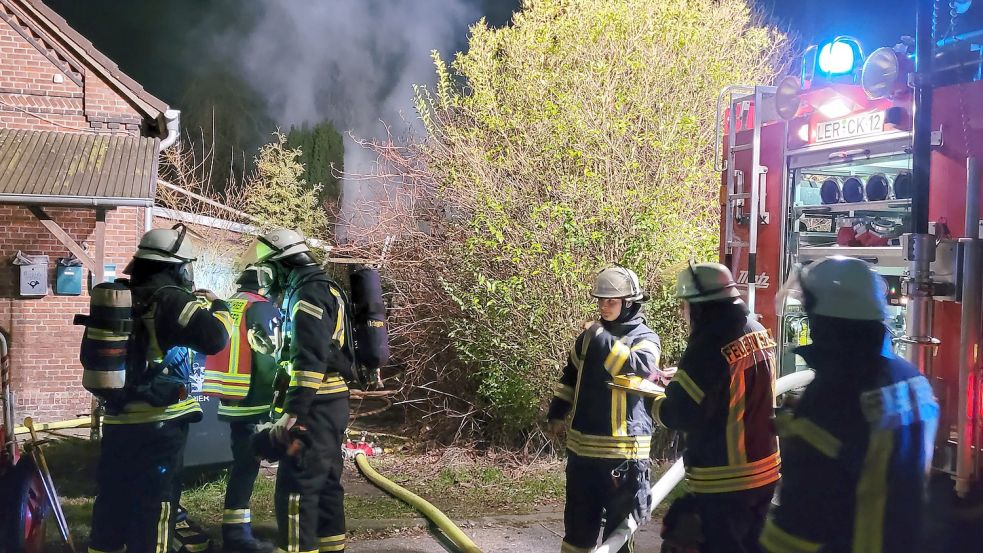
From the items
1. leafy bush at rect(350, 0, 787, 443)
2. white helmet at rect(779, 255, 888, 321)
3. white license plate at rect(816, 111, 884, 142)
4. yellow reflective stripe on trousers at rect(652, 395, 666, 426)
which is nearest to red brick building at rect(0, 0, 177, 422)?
leafy bush at rect(350, 0, 787, 443)

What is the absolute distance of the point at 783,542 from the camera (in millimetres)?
2340

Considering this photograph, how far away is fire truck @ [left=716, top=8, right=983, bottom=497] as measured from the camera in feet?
11.7

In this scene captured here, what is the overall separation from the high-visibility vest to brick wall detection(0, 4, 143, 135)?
20.4ft

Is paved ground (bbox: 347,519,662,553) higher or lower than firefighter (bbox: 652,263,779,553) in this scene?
lower

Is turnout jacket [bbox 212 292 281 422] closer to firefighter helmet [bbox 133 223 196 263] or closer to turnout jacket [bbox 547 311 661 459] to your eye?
firefighter helmet [bbox 133 223 196 263]

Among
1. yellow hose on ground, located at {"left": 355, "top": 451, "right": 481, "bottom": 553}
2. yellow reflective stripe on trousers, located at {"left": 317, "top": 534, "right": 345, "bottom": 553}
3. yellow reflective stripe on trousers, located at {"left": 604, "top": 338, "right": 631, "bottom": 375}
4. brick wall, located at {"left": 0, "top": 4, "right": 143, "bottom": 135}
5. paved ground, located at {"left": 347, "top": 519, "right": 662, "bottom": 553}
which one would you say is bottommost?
paved ground, located at {"left": 347, "top": 519, "right": 662, "bottom": 553}

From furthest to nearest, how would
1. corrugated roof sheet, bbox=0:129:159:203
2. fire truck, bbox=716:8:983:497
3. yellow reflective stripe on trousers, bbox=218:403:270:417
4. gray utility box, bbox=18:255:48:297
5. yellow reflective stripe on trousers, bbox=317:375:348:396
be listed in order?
1. gray utility box, bbox=18:255:48:297
2. corrugated roof sheet, bbox=0:129:159:203
3. yellow reflective stripe on trousers, bbox=218:403:270:417
4. yellow reflective stripe on trousers, bbox=317:375:348:396
5. fire truck, bbox=716:8:983:497

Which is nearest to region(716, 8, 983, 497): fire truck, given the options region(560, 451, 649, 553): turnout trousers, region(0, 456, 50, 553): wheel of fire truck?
region(560, 451, 649, 553): turnout trousers

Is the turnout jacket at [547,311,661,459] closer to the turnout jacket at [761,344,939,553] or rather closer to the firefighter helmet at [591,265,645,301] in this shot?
the firefighter helmet at [591,265,645,301]

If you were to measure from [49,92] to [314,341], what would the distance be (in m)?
8.11

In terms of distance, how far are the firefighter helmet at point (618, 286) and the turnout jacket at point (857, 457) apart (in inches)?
69.6

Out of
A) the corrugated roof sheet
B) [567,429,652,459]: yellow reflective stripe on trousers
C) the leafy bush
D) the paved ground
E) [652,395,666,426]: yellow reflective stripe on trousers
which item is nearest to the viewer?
[652,395,666,426]: yellow reflective stripe on trousers

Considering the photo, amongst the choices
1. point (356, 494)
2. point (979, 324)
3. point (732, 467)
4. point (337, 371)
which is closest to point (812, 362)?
point (732, 467)

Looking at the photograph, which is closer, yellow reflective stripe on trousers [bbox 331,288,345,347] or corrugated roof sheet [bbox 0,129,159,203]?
yellow reflective stripe on trousers [bbox 331,288,345,347]
